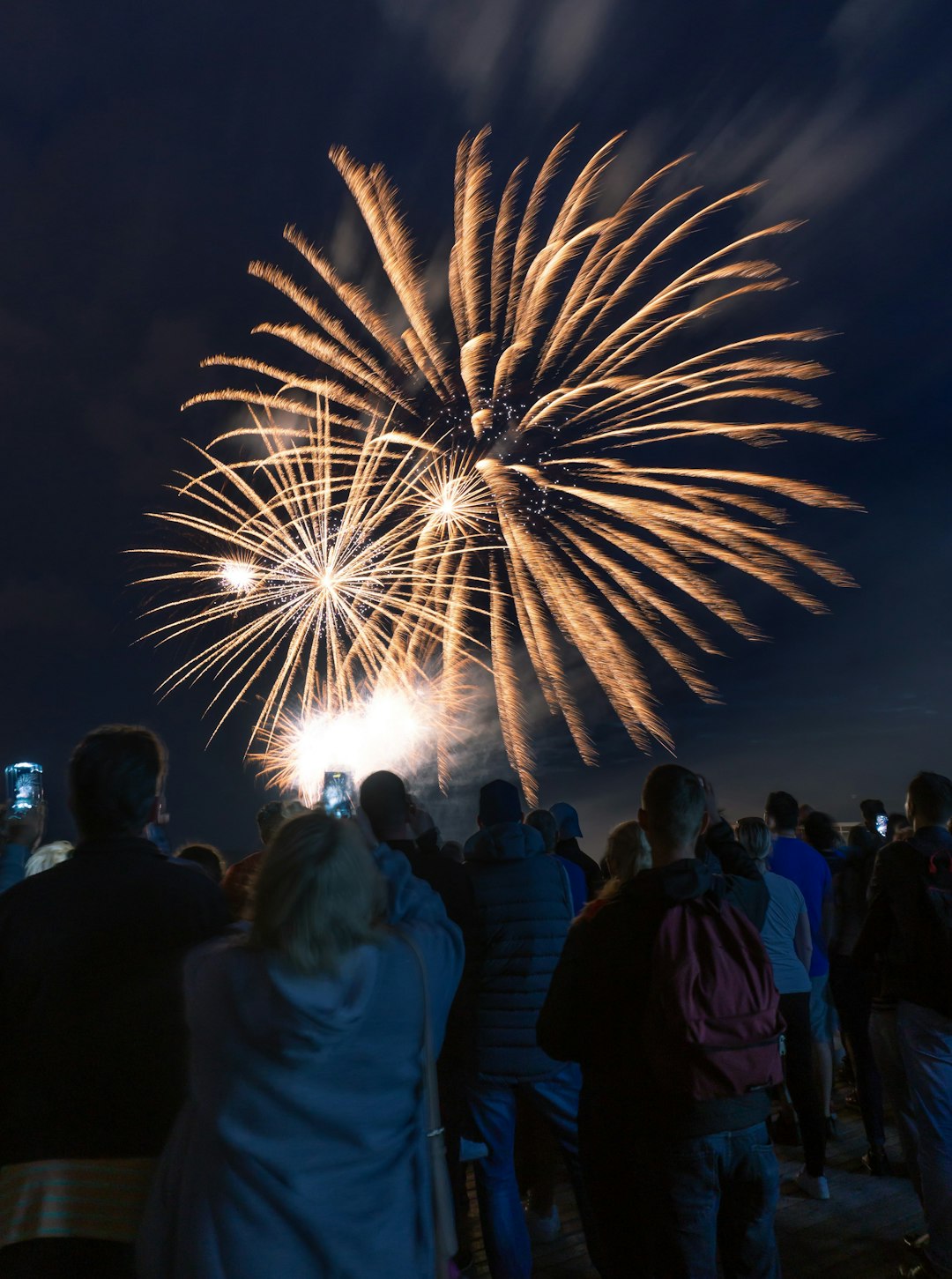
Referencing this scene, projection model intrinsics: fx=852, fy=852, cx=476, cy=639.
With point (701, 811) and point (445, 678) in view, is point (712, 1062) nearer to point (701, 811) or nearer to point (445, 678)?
point (701, 811)

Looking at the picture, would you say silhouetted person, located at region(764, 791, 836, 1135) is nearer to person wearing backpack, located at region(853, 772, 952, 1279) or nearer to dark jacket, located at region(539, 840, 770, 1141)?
person wearing backpack, located at region(853, 772, 952, 1279)

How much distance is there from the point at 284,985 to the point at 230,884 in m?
2.34

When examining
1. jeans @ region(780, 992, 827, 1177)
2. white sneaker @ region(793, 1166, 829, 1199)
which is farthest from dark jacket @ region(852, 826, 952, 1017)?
white sneaker @ region(793, 1166, 829, 1199)

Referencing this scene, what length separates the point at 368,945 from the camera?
206 centimetres

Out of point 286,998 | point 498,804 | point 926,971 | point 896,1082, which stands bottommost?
point 896,1082

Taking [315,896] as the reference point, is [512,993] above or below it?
below

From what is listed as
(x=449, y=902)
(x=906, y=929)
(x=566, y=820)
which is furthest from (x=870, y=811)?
(x=449, y=902)

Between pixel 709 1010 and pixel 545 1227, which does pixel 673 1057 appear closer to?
pixel 709 1010

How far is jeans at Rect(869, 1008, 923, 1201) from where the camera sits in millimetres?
4316

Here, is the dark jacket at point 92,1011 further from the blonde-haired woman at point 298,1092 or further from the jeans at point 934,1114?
the jeans at point 934,1114

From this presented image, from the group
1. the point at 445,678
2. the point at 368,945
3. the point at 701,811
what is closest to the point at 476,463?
the point at 445,678

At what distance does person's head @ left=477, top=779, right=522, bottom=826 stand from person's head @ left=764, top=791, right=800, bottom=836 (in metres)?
2.55

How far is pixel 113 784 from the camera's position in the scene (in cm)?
244

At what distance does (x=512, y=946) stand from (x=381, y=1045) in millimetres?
2200
